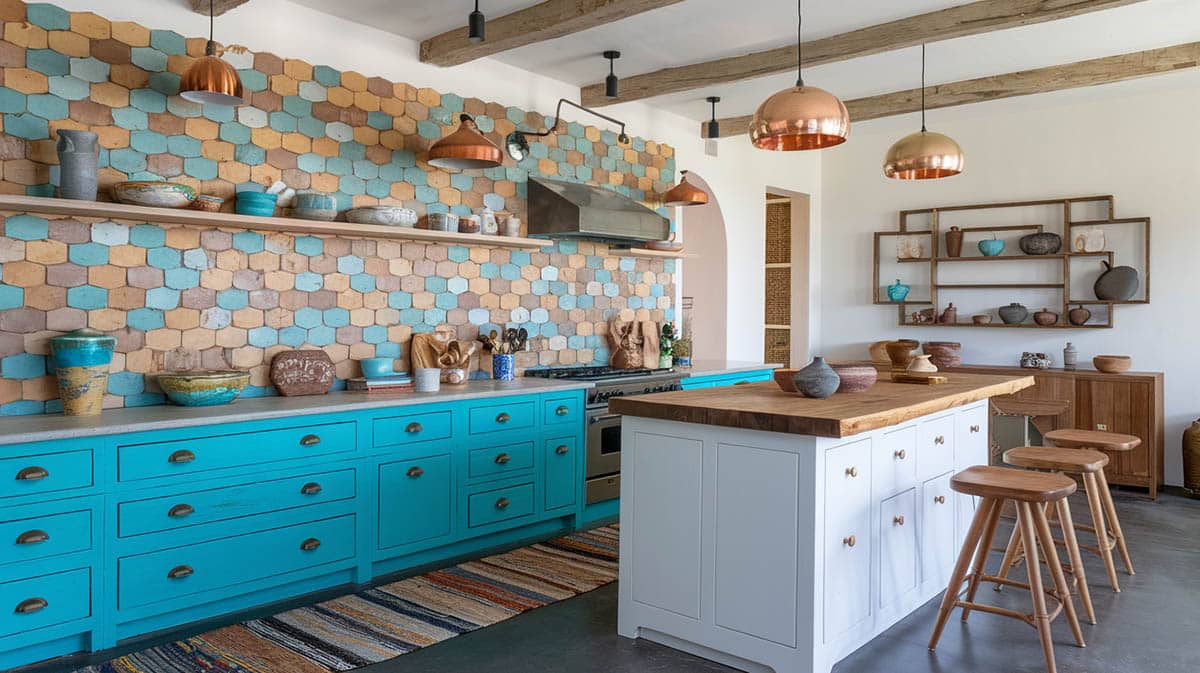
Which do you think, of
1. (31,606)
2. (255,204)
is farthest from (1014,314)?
(31,606)

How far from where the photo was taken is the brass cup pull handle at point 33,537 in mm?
2932

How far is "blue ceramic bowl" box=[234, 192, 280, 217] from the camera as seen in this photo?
400 centimetres

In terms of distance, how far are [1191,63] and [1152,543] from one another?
2.86 meters

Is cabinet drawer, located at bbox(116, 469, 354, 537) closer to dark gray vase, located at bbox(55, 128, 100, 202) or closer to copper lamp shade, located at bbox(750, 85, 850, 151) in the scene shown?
dark gray vase, located at bbox(55, 128, 100, 202)

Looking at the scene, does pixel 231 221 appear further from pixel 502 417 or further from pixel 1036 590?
pixel 1036 590

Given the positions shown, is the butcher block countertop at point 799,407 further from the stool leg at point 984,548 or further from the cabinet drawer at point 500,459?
the cabinet drawer at point 500,459

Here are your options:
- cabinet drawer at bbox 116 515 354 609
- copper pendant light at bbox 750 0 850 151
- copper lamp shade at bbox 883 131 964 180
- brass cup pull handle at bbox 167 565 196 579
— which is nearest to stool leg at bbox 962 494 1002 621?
copper pendant light at bbox 750 0 850 151

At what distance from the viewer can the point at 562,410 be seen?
487 cm

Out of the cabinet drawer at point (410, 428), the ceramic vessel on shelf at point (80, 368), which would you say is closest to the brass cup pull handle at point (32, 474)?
the ceramic vessel on shelf at point (80, 368)

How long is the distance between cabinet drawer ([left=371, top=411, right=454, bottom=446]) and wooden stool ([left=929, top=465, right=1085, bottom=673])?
2.35m

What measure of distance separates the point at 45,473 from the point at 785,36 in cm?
425

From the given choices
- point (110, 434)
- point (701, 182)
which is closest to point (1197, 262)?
point (701, 182)

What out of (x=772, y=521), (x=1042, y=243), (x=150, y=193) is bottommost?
(x=772, y=521)

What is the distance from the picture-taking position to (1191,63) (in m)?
5.11
